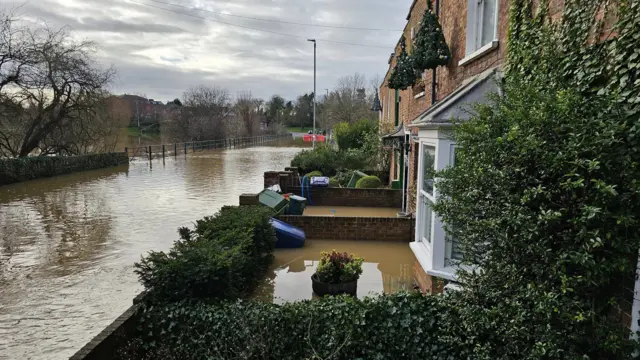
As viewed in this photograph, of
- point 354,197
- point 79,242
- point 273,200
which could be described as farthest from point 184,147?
point 273,200

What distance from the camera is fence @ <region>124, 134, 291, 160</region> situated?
3270cm

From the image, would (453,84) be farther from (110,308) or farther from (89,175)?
(89,175)

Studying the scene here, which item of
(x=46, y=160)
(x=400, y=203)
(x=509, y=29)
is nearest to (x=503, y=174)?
(x=509, y=29)

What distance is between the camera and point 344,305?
436 cm

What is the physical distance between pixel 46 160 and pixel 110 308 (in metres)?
18.8

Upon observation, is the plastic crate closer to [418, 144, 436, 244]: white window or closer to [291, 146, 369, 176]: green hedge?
[418, 144, 436, 244]: white window

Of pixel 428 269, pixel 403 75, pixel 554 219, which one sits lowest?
pixel 428 269

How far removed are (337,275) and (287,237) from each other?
9.01 feet

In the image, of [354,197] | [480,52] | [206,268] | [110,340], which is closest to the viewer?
[110,340]

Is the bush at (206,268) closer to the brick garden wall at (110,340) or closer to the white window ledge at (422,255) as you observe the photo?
the brick garden wall at (110,340)

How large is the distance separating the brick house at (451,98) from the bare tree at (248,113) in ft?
205

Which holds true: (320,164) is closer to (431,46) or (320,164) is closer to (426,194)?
(431,46)

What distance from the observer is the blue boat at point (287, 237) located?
8.97 metres

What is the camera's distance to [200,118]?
53.0m
